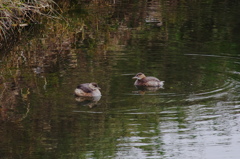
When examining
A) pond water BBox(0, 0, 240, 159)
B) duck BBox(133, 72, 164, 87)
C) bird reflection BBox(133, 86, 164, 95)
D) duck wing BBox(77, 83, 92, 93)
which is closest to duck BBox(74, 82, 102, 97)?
duck wing BBox(77, 83, 92, 93)

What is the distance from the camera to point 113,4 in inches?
1001

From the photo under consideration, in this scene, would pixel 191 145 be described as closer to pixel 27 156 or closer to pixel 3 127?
pixel 27 156

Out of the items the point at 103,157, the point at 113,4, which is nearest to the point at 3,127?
the point at 103,157

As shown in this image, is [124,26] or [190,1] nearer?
[124,26]

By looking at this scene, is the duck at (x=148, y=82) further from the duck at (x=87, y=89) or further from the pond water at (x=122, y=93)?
the duck at (x=87, y=89)

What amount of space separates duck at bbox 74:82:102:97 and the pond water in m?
0.15

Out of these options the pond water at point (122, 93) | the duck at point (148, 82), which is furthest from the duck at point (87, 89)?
the duck at point (148, 82)

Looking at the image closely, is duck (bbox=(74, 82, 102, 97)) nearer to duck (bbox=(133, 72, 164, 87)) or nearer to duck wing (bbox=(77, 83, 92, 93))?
duck wing (bbox=(77, 83, 92, 93))

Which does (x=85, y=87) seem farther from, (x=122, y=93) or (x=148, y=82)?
(x=148, y=82)

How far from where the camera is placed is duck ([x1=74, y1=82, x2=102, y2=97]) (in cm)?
1168

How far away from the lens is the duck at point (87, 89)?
Answer: 460 inches

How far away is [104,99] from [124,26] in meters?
8.90

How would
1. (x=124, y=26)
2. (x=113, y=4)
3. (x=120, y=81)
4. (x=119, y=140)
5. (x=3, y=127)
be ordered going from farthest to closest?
(x=113, y=4)
(x=124, y=26)
(x=120, y=81)
(x=3, y=127)
(x=119, y=140)

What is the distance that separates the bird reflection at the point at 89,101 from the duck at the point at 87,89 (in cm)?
9
